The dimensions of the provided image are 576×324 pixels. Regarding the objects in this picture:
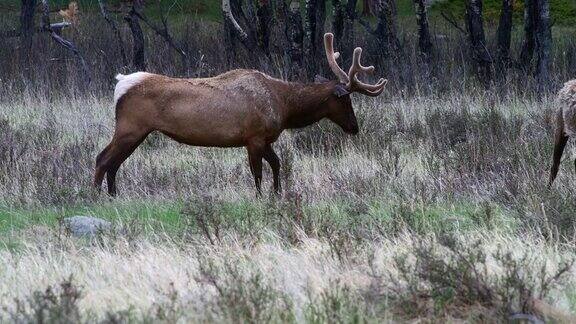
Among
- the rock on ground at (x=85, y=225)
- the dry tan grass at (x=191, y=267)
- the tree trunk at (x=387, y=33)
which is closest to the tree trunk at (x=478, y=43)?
the tree trunk at (x=387, y=33)

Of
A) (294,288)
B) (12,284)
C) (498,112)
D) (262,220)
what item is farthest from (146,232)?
(498,112)

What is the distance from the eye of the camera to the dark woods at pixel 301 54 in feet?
51.7

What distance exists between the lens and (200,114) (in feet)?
32.2

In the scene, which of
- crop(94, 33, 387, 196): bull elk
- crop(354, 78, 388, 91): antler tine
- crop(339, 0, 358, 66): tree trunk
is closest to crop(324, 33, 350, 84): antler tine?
crop(354, 78, 388, 91): antler tine

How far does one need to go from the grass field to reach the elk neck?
0.38 meters

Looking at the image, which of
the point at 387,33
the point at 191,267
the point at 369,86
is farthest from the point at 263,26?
the point at 191,267

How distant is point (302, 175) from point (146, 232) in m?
2.93

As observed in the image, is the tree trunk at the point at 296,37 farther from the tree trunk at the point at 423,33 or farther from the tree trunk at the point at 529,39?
the tree trunk at the point at 529,39

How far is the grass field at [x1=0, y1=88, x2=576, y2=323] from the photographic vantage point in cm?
561

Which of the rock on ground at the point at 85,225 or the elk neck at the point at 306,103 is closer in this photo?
the rock on ground at the point at 85,225

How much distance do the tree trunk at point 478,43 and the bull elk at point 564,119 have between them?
6.86 meters

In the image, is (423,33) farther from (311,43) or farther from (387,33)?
(311,43)

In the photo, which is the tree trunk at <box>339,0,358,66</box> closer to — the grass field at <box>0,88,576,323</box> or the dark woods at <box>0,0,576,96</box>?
the dark woods at <box>0,0,576,96</box>

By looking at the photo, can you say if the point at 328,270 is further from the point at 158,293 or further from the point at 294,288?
the point at 158,293
